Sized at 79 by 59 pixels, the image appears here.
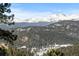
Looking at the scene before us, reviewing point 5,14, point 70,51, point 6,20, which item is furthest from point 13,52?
point 70,51

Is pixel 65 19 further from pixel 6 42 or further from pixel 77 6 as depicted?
pixel 6 42

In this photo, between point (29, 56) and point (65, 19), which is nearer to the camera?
point (29, 56)

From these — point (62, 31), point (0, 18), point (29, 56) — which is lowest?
point (29, 56)

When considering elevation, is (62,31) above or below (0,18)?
below

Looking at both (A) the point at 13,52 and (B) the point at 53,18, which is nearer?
(A) the point at 13,52

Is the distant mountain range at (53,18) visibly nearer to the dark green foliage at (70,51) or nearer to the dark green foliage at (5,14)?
the dark green foliage at (5,14)

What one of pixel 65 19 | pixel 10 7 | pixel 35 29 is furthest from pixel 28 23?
pixel 65 19

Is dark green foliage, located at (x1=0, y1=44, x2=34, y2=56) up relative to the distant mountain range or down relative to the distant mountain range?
down

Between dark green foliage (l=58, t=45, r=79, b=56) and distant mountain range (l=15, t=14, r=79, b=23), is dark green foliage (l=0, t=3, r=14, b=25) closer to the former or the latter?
distant mountain range (l=15, t=14, r=79, b=23)

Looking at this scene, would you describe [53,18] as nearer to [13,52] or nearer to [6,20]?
[6,20]

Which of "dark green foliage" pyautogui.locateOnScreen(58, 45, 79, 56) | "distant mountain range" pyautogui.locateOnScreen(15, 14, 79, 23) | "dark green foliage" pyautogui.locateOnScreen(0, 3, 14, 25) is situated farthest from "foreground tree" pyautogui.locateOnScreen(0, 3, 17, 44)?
"dark green foliage" pyautogui.locateOnScreen(58, 45, 79, 56)

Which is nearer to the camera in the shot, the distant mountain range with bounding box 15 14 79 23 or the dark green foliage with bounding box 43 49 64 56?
the dark green foliage with bounding box 43 49 64 56
